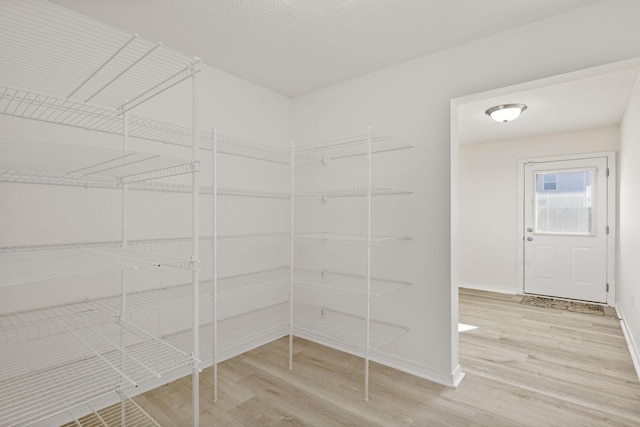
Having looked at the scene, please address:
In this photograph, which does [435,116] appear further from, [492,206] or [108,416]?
[492,206]

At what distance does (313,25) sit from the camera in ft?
6.68

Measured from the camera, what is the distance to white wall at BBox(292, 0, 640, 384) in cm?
191

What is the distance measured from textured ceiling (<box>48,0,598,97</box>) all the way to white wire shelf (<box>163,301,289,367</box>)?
199 cm

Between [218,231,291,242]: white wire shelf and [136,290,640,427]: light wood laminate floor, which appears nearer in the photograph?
[136,290,640,427]: light wood laminate floor

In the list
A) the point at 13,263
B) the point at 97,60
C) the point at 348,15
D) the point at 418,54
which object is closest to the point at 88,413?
the point at 13,263

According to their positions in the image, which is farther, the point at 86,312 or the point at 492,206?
the point at 492,206

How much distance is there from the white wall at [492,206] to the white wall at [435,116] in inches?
99.8

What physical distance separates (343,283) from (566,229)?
359cm

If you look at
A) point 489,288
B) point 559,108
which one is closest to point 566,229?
point 489,288

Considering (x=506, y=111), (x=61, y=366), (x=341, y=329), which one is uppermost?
(x=506, y=111)

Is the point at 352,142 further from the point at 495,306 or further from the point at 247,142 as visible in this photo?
the point at 495,306

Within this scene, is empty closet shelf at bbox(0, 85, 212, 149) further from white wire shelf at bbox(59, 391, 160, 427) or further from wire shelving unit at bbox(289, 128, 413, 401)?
white wire shelf at bbox(59, 391, 160, 427)

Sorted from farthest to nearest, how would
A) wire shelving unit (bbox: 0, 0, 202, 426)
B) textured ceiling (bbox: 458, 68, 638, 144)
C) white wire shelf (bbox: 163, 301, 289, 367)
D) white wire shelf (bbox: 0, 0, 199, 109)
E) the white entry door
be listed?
1. the white entry door
2. textured ceiling (bbox: 458, 68, 638, 144)
3. white wire shelf (bbox: 163, 301, 289, 367)
4. white wire shelf (bbox: 0, 0, 199, 109)
5. wire shelving unit (bbox: 0, 0, 202, 426)

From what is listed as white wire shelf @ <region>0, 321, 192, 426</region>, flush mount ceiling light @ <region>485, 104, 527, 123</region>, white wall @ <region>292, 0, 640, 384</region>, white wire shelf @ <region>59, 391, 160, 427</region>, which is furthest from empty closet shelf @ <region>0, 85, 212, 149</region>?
flush mount ceiling light @ <region>485, 104, 527, 123</region>
